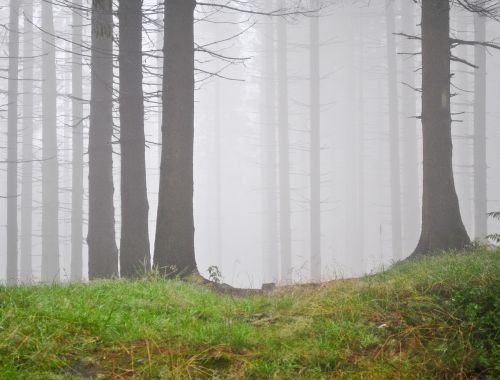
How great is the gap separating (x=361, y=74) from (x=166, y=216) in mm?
30832

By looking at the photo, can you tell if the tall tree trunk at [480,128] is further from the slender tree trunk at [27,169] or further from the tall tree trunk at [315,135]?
the slender tree trunk at [27,169]

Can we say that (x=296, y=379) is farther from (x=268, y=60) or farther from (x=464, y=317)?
(x=268, y=60)

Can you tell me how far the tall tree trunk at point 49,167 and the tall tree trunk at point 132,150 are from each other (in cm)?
1179

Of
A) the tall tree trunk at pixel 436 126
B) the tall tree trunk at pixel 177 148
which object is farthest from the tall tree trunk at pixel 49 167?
the tall tree trunk at pixel 436 126

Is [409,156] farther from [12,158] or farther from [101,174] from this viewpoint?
[101,174]

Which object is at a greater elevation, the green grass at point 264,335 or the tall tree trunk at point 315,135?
the tall tree trunk at point 315,135

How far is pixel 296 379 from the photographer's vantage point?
9.66 ft

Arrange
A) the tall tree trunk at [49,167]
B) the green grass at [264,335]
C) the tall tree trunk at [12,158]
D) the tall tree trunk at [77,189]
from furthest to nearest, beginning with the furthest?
the tall tree trunk at [49,167], the tall tree trunk at [77,189], the tall tree trunk at [12,158], the green grass at [264,335]

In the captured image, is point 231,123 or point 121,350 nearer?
point 121,350

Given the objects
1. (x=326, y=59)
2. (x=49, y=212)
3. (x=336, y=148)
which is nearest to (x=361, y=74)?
(x=326, y=59)

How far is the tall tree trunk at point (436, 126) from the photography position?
919cm

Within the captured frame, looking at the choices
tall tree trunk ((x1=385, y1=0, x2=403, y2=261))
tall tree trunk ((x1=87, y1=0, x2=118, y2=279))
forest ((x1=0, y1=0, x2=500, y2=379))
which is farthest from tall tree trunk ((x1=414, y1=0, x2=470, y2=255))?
tall tree trunk ((x1=385, y1=0, x2=403, y2=261))

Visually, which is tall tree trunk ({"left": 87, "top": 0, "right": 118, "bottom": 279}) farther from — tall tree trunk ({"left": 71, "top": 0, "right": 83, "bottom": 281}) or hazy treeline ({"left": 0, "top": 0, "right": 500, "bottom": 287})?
tall tree trunk ({"left": 71, "top": 0, "right": 83, "bottom": 281})

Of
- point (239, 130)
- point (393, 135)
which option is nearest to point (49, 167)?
point (393, 135)
